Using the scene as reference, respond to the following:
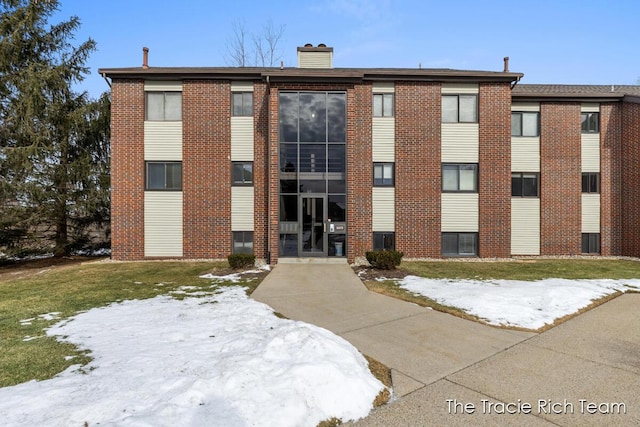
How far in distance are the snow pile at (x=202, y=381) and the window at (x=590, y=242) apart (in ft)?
52.6

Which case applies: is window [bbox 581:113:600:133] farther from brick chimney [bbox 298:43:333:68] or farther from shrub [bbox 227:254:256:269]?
shrub [bbox 227:254:256:269]

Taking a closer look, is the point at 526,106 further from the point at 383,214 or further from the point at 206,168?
the point at 206,168

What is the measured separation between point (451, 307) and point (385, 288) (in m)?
2.00

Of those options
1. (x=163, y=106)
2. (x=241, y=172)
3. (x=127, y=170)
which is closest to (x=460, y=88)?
(x=241, y=172)

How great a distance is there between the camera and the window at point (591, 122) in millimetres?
14852

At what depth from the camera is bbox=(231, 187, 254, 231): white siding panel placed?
44.7 feet

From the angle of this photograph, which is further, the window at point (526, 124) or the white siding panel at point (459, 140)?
the window at point (526, 124)

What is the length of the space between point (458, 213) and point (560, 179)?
561 cm

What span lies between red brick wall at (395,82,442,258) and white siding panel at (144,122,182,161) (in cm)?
974

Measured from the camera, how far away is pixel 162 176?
44.9ft

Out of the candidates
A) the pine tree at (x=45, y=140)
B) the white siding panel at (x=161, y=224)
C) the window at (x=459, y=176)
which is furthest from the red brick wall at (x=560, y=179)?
the pine tree at (x=45, y=140)

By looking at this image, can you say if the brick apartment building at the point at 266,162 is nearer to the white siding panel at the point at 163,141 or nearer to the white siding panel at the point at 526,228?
the white siding panel at the point at 163,141

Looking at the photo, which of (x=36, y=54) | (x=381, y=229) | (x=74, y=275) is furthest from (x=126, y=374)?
(x=36, y=54)

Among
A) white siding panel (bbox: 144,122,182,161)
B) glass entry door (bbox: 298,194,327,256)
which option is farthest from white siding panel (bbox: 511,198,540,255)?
white siding panel (bbox: 144,122,182,161)
